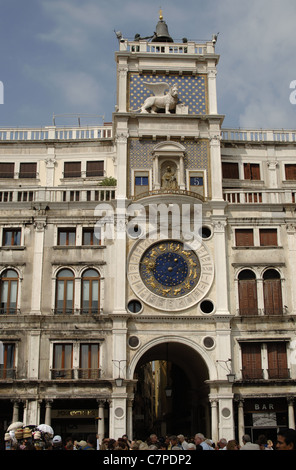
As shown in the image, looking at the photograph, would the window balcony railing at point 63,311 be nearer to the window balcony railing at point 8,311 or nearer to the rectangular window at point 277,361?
the window balcony railing at point 8,311

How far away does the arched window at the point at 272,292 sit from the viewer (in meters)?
36.8

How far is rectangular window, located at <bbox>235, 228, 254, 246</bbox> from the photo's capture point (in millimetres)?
38312

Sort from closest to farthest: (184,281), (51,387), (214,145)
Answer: (51,387)
(184,281)
(214,145)

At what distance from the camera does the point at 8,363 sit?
3525cm

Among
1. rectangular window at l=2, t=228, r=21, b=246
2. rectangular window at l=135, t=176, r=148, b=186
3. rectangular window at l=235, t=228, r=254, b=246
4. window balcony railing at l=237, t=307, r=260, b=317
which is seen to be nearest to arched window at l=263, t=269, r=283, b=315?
window balcony railing at l=237, t=307, r=260, b=317

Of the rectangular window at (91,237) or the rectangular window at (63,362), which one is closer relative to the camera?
the rectangular window at (63,362)

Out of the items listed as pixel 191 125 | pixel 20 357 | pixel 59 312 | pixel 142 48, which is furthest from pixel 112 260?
pixel 142 48

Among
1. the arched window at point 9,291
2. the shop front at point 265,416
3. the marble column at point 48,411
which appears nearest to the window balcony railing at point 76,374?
the marble column at point 48,411

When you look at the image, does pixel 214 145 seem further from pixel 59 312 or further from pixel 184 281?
pixel 59 312

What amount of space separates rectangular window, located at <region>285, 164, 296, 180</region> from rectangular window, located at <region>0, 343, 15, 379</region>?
21745 mm

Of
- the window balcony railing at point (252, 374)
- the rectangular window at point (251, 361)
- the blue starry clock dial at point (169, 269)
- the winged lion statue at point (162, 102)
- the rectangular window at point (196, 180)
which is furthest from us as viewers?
the winged lion statue at point (162, 102)

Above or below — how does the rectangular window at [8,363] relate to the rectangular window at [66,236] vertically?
below

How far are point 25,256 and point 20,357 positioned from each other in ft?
19.9

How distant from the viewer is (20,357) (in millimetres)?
35250
